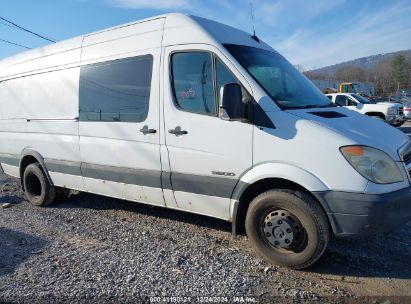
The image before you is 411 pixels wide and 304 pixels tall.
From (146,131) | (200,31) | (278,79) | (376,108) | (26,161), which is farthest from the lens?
(376,108)

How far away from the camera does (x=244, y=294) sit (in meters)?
3.48

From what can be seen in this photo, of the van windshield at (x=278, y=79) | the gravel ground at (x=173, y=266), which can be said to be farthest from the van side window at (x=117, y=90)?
the gravel ground at (x=173, y=266)

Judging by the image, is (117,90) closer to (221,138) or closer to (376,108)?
(221,138)

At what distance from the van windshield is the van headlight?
0.82m

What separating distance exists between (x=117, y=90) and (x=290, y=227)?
2839 mm

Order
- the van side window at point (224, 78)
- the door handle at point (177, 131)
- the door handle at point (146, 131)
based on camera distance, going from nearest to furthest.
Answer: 1. the van side window at point (224, 78)
2. the door handle at point (177, 131)
3. the door handle at point (146, 131)

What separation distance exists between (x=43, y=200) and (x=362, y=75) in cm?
11914

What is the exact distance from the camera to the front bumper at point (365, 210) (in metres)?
3.43

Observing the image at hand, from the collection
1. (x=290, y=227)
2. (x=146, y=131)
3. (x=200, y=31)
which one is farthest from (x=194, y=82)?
(x=290, y=227)

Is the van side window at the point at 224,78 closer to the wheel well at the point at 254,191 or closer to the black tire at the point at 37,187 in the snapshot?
the wheel well at the point at 254,191

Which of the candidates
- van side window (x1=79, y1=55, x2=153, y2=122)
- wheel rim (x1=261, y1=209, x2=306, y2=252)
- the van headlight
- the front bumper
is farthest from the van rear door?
the van headlight

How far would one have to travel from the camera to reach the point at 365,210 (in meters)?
3.45

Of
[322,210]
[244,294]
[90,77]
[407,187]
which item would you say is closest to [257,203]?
[322,210]

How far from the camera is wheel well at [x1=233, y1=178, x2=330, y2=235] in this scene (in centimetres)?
390
